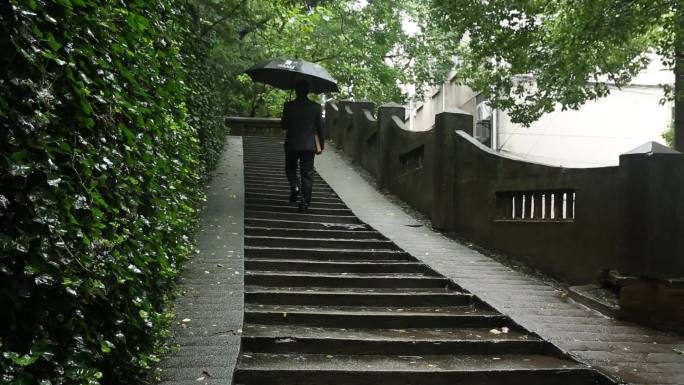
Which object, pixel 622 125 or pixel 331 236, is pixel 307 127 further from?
pixel 622 125

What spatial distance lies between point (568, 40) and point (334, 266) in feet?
16.3

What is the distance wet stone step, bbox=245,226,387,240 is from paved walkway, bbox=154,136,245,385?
0.27 meters

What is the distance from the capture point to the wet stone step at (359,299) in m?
6.07

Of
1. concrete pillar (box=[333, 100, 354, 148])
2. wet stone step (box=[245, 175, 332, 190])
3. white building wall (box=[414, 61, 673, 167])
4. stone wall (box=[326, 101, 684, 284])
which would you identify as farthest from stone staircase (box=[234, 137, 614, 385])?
white building wall (box=[414, 61, 673, 167])

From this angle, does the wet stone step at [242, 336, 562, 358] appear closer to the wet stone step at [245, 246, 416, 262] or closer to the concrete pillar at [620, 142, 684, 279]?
the concrete pillar at [620, 142, 684, 279]

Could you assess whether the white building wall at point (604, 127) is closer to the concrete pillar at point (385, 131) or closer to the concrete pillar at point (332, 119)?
the concrete pillar at point (332, 119)

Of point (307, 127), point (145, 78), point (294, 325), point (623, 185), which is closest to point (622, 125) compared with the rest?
point (307, 127)

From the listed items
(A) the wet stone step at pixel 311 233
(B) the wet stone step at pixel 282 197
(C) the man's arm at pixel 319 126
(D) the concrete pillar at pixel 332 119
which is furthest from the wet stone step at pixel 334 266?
(D) the concrete pillar at pixel 332 119

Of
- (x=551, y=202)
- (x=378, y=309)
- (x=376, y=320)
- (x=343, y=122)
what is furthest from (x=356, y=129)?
(x=376, y=320)

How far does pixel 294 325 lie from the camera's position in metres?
5.56

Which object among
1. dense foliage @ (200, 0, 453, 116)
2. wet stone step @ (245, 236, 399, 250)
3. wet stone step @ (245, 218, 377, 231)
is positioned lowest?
wet stone step @ (245, 236, 399, 250)

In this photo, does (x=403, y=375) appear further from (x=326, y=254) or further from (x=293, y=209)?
(x=293, y=209)

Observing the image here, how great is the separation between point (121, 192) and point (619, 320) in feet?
15.6

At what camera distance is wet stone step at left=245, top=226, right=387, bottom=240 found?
8.45 meters
